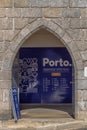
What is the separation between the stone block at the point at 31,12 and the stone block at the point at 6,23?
457 millimetres

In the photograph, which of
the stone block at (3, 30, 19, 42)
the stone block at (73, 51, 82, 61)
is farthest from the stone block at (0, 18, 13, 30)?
the stone block at (73, 51, 82, 61)

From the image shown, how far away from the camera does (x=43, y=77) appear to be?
57.1ft

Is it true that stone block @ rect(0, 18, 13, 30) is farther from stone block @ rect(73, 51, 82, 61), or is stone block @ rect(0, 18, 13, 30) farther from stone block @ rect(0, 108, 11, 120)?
stone block @ rect(0, 108, 11, 120)

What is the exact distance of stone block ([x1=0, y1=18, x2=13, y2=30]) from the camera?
13.1m

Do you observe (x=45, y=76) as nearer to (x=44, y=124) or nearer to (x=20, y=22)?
(x=20, y=22)

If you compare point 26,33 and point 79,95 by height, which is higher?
point 26,33

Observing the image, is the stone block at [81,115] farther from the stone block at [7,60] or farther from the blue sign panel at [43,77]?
the blue sign panel at [43,77]

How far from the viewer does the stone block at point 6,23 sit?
1307 centimetres

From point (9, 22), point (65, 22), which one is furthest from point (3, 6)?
point (65, 22)

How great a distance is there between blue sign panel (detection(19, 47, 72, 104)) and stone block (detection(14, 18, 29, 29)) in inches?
166

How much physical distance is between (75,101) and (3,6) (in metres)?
3.88

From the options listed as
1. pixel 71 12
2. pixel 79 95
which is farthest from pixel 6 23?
pixel 79 95

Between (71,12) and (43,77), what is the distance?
191 inches

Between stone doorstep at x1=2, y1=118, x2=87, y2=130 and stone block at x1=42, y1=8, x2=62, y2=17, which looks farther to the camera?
stone block at x1=42, y1=8, x2=62, y2=17
